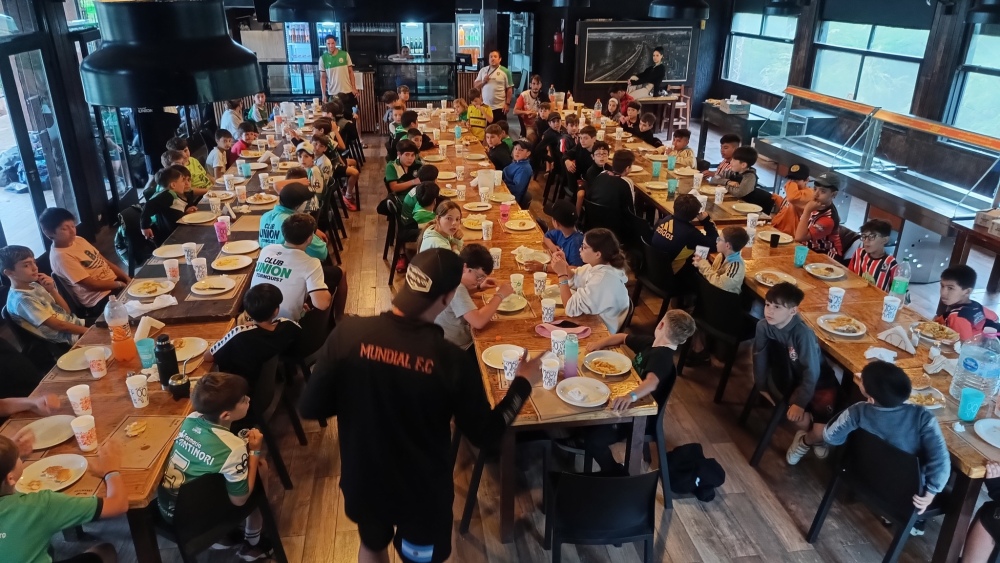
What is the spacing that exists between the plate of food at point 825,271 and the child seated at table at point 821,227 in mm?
686

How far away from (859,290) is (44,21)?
7983mm

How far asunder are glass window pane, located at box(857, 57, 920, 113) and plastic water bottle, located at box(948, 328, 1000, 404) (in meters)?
8.38

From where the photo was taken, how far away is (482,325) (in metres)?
3.85

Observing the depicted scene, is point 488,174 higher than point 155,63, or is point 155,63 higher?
point 155,63

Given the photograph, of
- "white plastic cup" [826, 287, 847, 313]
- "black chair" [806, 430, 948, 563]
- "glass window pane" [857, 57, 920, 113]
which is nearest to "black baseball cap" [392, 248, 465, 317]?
"black chair" [806, 430, 948, 563]

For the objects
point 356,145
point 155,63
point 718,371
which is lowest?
point 718,371

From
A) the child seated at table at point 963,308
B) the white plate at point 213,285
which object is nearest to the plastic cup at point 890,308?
the child seated at table at point 963,308

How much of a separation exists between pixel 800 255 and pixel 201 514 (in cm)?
A: 422

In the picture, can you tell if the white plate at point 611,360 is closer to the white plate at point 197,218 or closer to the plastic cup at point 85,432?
the plastic cup at point 85,432

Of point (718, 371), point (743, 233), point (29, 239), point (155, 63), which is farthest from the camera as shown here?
point (29, 239)

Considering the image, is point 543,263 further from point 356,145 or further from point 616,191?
point 356,145

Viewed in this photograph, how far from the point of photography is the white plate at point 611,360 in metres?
3.53

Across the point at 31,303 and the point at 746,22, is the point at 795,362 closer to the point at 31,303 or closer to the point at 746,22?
the point at 31,303

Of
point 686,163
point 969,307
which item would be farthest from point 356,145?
point 969,307
